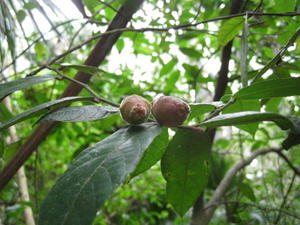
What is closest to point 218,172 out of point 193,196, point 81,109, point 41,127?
point 41,127

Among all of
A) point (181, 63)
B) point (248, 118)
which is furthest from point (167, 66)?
point (248, 118)

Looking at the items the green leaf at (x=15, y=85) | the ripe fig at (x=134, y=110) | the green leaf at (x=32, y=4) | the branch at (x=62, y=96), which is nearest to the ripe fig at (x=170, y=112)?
the ripe fig at (x=134, y=110)

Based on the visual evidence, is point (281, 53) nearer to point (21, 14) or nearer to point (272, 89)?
point (272, 89)

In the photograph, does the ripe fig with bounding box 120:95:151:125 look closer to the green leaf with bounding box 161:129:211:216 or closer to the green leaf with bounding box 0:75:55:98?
the green leaf with bounding box 161:129:211:216

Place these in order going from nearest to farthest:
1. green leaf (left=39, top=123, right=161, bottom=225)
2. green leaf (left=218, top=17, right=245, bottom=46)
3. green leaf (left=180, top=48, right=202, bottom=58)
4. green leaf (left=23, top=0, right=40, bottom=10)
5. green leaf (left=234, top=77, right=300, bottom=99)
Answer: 1. green leaf (left=39, top=123, right=161, bottom=225)
2. green leaf (left=234, top=77, right=300, bottom=99)
3. green leaf (left=218, top=17, right=245, bottom=46)
4. green leaf (left=23, top=0, right=40, bottom=10)
5. green leaf (left=180, top=48, right=202, bottom=58)

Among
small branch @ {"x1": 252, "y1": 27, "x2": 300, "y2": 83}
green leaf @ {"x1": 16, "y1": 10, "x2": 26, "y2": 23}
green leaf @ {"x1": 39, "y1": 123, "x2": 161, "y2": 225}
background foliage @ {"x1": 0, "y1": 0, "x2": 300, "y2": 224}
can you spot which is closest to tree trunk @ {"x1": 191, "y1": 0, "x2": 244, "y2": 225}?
background foliage @ {"x1": 0, "y1": 0, "x2": 300, "y2": 224}

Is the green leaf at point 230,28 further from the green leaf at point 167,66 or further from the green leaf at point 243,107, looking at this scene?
the green leaf at point 167,66
